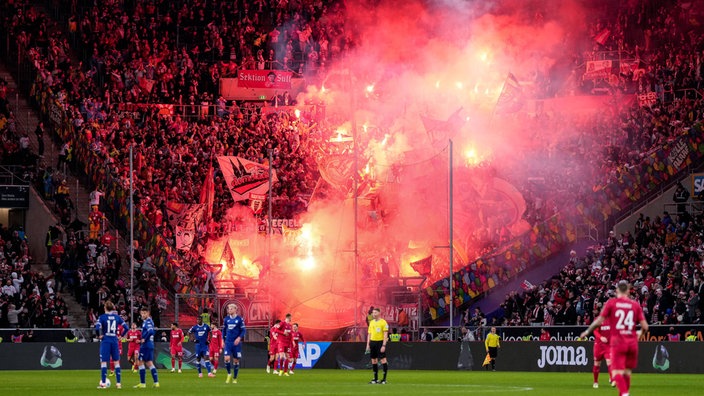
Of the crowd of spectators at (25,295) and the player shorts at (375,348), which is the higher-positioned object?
the crowd of spectators at (25,295)

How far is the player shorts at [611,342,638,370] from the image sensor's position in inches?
824

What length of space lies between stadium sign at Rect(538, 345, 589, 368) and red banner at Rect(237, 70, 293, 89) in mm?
22728

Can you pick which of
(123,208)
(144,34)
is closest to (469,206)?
(123,208)

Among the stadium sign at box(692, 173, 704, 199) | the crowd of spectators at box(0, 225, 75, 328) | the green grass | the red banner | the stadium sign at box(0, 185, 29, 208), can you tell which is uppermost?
the red banner

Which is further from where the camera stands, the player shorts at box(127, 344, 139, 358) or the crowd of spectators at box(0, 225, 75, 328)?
the crowd of spectators at box(0, 225, 75, 328)

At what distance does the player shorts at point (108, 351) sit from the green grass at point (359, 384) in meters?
0.80

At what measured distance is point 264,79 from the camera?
60.8 metres

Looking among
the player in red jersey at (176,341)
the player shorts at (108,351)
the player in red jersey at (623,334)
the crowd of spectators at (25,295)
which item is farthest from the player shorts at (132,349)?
the player in red jersey at (623,334)

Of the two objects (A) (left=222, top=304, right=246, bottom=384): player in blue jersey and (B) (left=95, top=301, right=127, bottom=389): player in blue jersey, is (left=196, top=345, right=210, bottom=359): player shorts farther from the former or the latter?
(B) (left=95, top=301, right=127, bottom=389): player in blue jersey

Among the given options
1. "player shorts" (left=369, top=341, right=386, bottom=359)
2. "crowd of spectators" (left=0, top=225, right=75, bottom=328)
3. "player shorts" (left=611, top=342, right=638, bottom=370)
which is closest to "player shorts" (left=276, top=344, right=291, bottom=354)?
"player shorts" (left=369, top=341, right=386, bottom=359)

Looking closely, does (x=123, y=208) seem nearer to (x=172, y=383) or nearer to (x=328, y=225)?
(x=328, y=225)

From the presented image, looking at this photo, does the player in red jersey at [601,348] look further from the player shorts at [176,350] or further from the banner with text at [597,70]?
the banner with text at [597,70]

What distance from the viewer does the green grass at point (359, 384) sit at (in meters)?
29.5

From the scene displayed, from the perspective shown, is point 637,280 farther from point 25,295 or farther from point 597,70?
point 25,295
